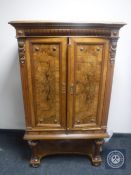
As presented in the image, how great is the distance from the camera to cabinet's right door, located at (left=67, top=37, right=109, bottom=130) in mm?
1557

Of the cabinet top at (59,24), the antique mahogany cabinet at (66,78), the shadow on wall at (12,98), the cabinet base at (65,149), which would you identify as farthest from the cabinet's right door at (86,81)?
the shadow on wall at (12,98)

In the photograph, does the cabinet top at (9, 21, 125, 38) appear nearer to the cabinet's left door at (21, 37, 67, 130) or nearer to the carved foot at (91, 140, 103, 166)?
the cabinet's left door at (21, 37, 67, 130)

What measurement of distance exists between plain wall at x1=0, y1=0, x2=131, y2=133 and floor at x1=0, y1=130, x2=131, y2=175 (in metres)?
0.25

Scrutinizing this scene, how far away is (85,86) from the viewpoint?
5.51 feet

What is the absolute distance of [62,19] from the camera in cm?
200

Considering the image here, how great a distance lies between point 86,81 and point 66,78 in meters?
0.17

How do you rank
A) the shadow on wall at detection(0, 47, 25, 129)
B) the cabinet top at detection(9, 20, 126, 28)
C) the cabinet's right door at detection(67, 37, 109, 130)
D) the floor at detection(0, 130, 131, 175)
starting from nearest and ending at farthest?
the cabinet top at detection(9, 20, 126, 28) → the cabinet's right door at detection(67, 37, 109, 130) → the floor at detection(0, 130, 131, 175) → the shadow on wall at detection(0, 47, 25, 129)

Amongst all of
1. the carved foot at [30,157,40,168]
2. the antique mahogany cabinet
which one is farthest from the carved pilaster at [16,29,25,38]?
the carved foot at [30,157,40,168]

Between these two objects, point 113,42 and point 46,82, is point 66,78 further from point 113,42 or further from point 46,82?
point 113,42

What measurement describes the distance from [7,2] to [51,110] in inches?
46.0

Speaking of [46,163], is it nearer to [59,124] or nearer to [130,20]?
[59,124]

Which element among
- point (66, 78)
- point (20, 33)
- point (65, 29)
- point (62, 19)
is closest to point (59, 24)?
point (65, 29)

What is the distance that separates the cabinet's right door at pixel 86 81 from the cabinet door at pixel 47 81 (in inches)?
2.6

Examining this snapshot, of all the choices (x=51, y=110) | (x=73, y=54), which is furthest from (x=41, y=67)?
(x=51, y=110)
